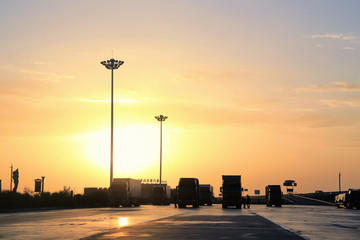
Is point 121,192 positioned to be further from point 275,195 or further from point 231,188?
point 275,195

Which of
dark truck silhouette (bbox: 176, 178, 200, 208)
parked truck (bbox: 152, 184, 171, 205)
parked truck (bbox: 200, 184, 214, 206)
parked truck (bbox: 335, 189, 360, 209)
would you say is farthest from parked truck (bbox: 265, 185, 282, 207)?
dark truck silhouette (bbox: 176, 178, 200, 208)

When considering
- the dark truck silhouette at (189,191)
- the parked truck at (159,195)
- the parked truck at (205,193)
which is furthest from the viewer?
the parked truck at (159,195)

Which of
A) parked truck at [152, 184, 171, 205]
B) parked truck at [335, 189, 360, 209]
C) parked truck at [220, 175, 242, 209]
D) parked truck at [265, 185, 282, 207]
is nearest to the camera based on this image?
parked truck at [220, 175, 242, 209]

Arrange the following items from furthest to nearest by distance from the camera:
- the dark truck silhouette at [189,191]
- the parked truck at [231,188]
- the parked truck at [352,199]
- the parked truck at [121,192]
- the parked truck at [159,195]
→ 1. the parked truck at [159,195]
2. the parked truck at [121,192]
3. the parked truck at [352,199]
4. the dark truck silhouette at [189,191]
5. the parked truck at [231,188]

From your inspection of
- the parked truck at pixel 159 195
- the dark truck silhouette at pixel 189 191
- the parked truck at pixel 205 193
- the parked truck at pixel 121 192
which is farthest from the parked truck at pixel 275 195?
the parked truck at pixel 121 192

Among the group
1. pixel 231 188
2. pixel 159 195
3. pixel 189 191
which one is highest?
pixel 231 188

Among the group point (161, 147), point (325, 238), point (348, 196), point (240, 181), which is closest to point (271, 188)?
point (348, 196)

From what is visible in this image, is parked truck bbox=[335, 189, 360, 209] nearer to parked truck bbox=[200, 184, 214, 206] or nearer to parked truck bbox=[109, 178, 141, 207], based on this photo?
parked truck bbox=[200, 184, 214, 206]

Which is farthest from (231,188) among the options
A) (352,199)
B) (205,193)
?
(205,193)

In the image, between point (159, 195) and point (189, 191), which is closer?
point (189, 191)

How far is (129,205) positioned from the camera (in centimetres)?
7012

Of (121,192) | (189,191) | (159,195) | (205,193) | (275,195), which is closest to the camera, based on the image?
(189,191)

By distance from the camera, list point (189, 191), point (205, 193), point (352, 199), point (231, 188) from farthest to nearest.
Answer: point (205, 193)
point (352, 199)
point (189, 191)
point (231, 188)

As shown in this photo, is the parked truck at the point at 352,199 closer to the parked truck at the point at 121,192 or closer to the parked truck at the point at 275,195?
the parked truck at the point at 275,195
